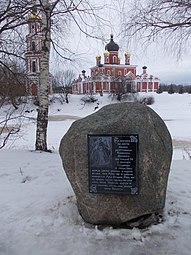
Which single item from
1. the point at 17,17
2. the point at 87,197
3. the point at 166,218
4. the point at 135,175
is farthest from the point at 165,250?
the point at 17,17

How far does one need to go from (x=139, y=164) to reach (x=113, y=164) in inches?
12.7

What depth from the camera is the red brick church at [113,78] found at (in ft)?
178

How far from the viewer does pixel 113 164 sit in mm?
3383

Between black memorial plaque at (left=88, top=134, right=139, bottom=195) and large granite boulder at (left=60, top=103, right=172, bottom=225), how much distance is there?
6cm

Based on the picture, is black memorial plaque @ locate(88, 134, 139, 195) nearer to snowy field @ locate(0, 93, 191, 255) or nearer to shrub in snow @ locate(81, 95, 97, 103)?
snowy field @ locate(0, 93, 191, 255)

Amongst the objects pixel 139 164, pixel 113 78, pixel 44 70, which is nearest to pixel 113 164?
pixel 139 164

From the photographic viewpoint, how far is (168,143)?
11.6 feet

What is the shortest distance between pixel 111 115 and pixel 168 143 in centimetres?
83

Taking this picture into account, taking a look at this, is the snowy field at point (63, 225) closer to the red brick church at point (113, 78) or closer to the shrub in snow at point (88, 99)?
the shrub in snow at point (88, 99)

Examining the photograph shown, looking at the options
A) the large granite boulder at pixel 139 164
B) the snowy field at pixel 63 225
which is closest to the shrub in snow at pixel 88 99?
the snowy field at pixel 63 225

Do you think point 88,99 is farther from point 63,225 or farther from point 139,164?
point 139,164

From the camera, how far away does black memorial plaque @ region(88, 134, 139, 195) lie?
10.8 ft

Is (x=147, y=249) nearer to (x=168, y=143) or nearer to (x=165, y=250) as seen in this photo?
(x=165, y=250)

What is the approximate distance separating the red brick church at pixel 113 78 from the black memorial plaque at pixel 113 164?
4900 centimetres
